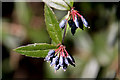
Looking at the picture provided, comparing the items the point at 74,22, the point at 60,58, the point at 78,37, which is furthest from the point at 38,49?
the point at 78,37

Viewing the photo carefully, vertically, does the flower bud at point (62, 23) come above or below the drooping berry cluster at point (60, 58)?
above

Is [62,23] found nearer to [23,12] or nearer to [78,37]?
[78,37]

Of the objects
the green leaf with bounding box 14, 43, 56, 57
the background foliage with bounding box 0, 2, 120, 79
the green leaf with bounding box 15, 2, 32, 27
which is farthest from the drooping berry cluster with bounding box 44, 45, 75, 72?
the green leaf with bounding box 15, 2, 32, 27

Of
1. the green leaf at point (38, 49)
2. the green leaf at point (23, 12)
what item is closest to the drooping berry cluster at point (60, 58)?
the green leaf at point (38, 49)

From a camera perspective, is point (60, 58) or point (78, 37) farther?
point (78, 37)

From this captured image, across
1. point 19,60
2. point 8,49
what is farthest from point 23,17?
point 19,60

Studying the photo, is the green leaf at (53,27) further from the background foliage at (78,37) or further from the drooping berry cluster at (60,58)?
the background foliage at (78,37)

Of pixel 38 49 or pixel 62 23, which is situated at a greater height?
pixel 62 23

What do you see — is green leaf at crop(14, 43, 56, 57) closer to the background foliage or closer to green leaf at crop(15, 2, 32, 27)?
the background foliage
